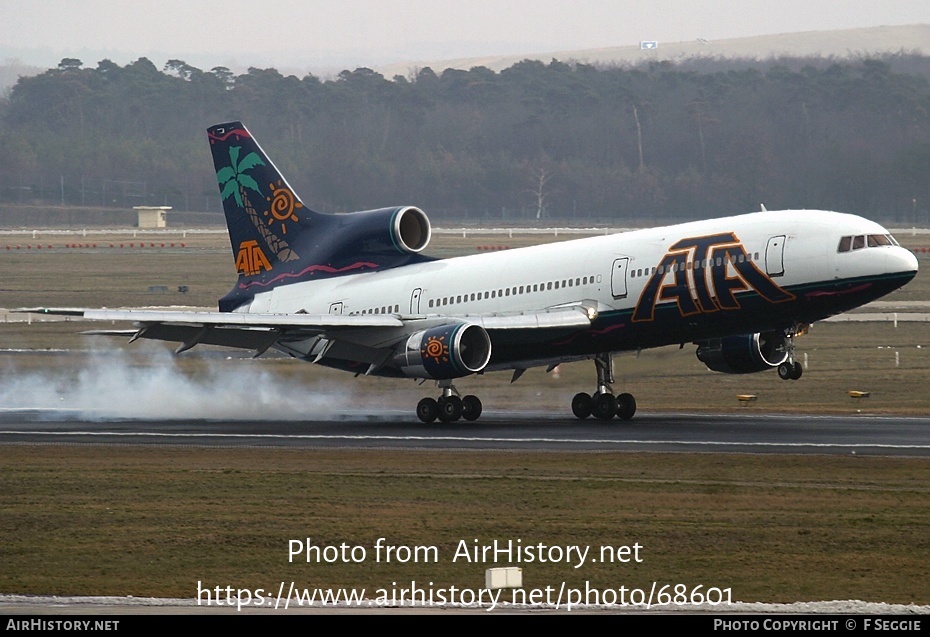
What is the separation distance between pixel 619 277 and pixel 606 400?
402 cm

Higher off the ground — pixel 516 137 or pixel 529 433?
pixel 516 137

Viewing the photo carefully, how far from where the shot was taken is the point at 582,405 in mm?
42250

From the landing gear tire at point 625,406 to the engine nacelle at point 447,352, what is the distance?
442cm

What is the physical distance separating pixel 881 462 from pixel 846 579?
1160 centimetres

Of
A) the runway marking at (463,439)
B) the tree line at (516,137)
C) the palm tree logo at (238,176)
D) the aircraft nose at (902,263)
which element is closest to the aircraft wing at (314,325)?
the runway marking at (463,439)

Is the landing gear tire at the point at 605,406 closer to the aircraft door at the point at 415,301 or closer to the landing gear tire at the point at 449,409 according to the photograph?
the landing gear tire at the point at 449,409

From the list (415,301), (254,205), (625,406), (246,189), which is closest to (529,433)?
(625,406)

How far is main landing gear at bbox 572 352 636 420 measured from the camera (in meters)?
41.5

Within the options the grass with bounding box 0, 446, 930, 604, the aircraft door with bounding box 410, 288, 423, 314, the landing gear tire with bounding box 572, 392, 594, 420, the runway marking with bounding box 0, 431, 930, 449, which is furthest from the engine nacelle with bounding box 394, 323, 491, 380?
the grass with bounding box 0, 446, 930, 604

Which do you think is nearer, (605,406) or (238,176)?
(605,406)

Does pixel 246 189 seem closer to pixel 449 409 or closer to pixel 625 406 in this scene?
pixel 449 409

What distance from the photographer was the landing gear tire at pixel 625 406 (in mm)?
41750

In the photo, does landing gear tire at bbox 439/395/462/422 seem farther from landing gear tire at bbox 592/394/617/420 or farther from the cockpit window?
the cockpit window

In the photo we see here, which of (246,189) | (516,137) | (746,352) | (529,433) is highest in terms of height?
(516,137)
